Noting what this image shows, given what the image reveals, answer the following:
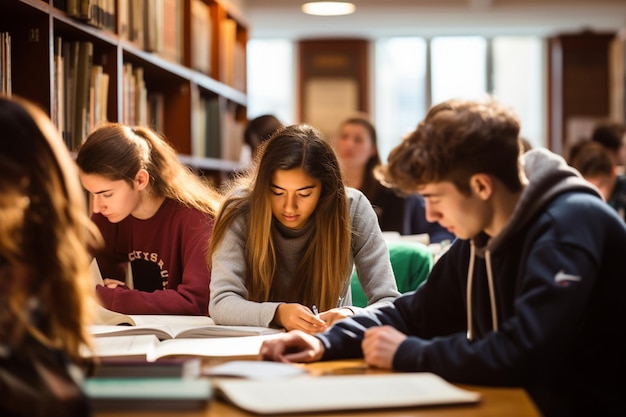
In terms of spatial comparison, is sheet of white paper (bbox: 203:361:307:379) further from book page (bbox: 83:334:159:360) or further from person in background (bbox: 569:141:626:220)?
person in background (bbox: 569:141:626:220)

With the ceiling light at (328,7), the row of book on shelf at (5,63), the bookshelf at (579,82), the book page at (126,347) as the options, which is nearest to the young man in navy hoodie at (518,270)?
the book page at (126,347)

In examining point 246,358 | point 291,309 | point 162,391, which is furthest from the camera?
point 291,309

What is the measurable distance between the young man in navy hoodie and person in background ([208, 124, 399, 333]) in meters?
0.65

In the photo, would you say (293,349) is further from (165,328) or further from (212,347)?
(165,328)

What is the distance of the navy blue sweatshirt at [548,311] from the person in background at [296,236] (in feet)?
1.97

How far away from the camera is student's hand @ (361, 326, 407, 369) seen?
1451mm

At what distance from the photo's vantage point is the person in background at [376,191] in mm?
4215

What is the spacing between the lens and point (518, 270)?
1526 mm

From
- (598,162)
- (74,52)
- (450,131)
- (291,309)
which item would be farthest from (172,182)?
(598,162)

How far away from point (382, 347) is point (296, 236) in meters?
0.88

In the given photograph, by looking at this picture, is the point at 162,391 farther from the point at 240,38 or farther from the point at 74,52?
the point at 240,38

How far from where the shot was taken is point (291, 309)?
6.33ft

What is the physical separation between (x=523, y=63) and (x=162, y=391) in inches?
312

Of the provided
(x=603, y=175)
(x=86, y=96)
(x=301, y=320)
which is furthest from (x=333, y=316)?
(x=603, y=175)
